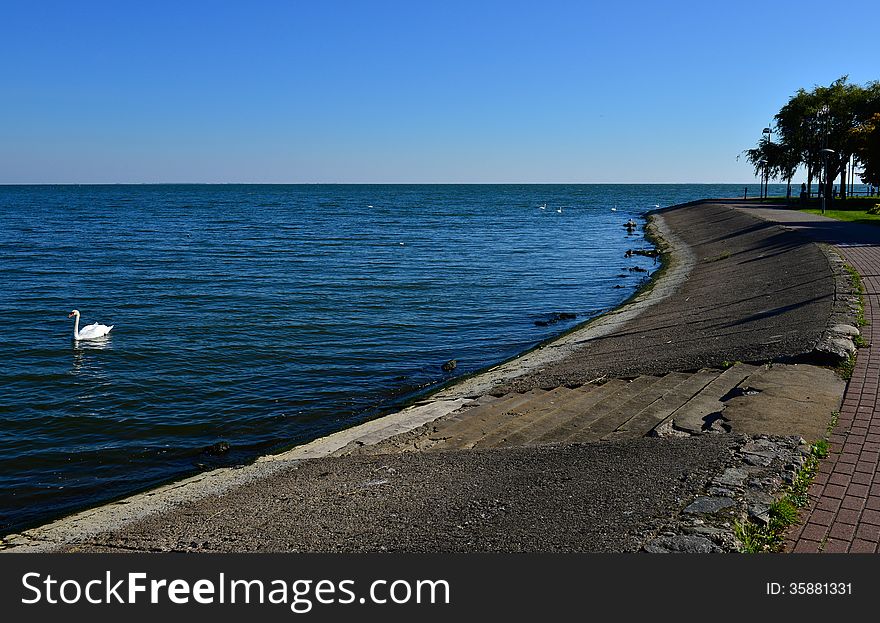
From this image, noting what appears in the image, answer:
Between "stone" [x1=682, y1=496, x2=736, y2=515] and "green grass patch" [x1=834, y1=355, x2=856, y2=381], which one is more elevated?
"green grass patch" [x1=834, y1=355, x2=856, y2=381]

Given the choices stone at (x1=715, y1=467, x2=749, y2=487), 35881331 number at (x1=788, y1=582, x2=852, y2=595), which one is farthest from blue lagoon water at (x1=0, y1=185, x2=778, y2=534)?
35881331 number at (x1=788, y1=582, x2=852, y2=595)

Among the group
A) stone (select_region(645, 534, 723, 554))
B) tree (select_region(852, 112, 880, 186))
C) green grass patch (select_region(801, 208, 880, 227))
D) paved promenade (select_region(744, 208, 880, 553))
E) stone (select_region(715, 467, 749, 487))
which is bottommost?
stone (select_region(645, 534, 723, 554))

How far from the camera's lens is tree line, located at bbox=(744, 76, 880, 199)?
51.4m

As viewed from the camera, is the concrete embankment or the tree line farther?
the tree line

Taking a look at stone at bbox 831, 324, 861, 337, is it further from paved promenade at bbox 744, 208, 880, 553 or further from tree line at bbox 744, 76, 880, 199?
tree line at bbox 744, 76, 880, 199

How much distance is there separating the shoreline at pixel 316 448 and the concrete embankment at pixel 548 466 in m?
0.05

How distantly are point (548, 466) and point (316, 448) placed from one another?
401 centimetres

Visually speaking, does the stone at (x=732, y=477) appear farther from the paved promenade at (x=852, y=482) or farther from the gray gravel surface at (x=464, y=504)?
the paved promenade at (x=852, y=482)

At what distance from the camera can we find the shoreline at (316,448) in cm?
824

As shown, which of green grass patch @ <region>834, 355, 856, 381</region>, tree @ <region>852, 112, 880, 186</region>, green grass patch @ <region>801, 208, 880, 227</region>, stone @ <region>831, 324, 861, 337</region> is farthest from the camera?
tree @ <region>852, 112, 880, 186</region>

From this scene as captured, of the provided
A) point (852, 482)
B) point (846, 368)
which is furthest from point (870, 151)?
point (852, 482)

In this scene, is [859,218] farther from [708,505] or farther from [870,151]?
[708,505]

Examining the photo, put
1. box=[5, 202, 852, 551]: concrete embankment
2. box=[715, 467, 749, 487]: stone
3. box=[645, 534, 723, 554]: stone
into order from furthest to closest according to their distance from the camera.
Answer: box=[715, 467, 749, 487]: stone < box=[5, 202, 852, 551]: concrete embankment < box=[645, 534, 723, 554]: stone

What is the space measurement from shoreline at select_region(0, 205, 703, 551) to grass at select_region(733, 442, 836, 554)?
5663 millimetres
